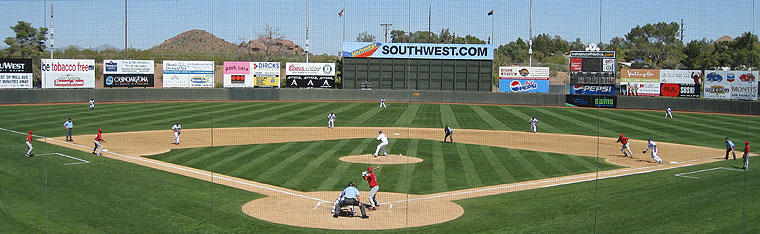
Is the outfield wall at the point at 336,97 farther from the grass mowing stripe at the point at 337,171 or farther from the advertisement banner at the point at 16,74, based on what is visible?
the grass mowing stripe at the point at 337,171

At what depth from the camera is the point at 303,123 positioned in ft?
140

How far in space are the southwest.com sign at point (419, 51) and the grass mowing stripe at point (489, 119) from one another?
25.5 ft

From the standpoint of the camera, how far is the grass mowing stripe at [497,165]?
22641mm

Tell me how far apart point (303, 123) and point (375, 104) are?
15.9 m

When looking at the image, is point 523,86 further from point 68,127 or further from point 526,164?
point 68,127

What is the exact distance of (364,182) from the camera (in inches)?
850

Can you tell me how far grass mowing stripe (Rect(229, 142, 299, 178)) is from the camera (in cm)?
2311

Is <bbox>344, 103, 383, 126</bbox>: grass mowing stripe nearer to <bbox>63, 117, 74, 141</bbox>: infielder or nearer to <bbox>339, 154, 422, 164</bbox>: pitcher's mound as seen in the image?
<bbox>339, 154, 422, 164</bbox>: pitcher's mound

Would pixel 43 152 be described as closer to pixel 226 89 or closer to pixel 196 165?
pixel 196 165

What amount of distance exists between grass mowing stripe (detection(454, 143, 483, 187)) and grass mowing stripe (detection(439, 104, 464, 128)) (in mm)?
11549

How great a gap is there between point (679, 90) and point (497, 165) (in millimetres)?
37522

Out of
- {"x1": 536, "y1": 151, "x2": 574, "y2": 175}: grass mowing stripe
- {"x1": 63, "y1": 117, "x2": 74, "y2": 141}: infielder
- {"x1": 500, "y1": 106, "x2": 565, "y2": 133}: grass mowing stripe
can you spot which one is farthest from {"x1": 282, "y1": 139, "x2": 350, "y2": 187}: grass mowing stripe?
{"x1": 500, "y1": 106, "x2": 565, "y2": 133}: grass mowing stripe

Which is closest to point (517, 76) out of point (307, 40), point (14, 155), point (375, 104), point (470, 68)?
point (470, 68)

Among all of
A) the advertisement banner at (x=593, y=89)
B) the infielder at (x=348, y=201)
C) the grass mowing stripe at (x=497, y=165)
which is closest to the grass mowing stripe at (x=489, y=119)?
the advertisement banner at (x=593, y=89)
